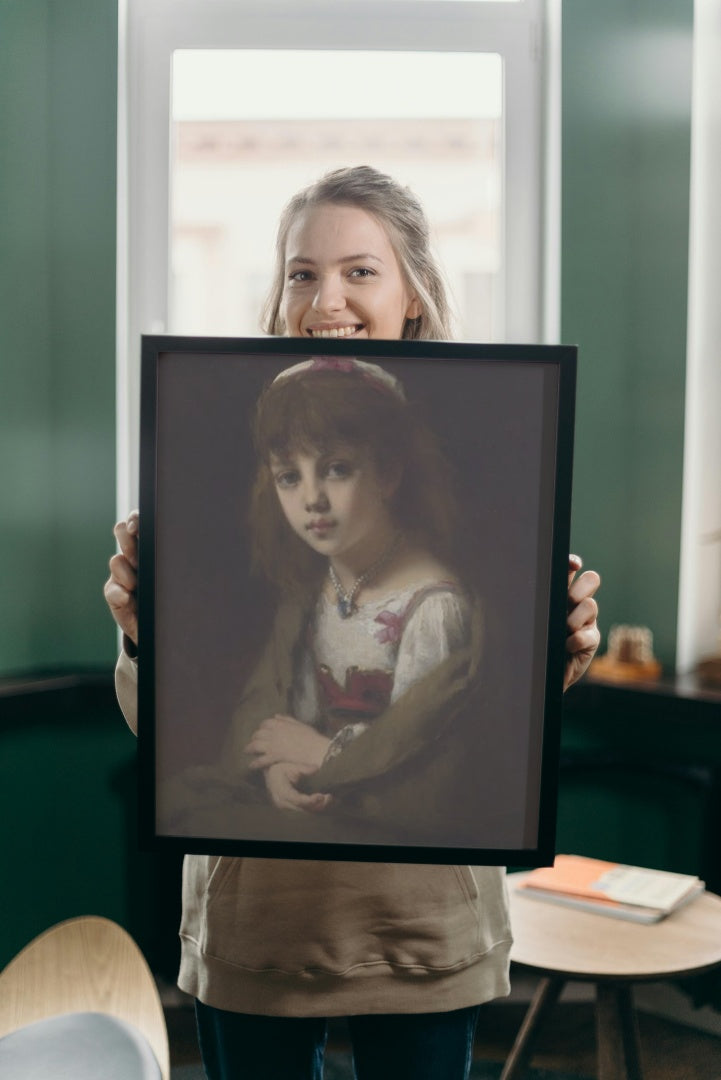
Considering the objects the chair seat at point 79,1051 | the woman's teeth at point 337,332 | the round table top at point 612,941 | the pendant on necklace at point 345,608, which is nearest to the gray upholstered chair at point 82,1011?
the chair seat at point 79,1051

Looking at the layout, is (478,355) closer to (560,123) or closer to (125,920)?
(560,123)

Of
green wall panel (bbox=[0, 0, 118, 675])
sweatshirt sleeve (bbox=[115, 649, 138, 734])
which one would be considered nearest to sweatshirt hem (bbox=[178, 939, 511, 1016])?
sweatshirt sleeve (bbox=[115, 649, 138, 734])

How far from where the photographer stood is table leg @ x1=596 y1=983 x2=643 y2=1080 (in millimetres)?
1709

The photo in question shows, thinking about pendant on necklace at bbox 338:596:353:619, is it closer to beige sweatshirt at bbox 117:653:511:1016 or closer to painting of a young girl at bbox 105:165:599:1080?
painting of a young girl at bbox 105:165:599:1080

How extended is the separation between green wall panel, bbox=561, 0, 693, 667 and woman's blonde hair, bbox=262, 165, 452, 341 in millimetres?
1440

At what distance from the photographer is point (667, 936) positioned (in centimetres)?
175

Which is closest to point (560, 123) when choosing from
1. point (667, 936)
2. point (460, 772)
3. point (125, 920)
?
point (667, 936)

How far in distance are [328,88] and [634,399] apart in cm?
106

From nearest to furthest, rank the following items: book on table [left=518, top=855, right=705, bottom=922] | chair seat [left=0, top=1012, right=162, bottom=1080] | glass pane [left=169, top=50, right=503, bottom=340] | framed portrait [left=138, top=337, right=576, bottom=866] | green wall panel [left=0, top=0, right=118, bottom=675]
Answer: chair seat [left=0, top=1012, right=162, bottom=1080] → framed portrait [left=138, top=337, right=576, bottom=866] → book on table [left=518, top=855, right=705, bottom=922] → green wall panel [left=0, top=0, right=118, bottom=675] → glass pane [left=169, top=50, right=503, bottom=340]

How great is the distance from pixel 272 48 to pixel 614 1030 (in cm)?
223

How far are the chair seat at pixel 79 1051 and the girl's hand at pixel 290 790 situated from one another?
0.22 metres

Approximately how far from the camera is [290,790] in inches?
37.2

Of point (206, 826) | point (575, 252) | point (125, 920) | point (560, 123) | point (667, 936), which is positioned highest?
point (560, 123)

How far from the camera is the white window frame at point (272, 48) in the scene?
8.21 ft
